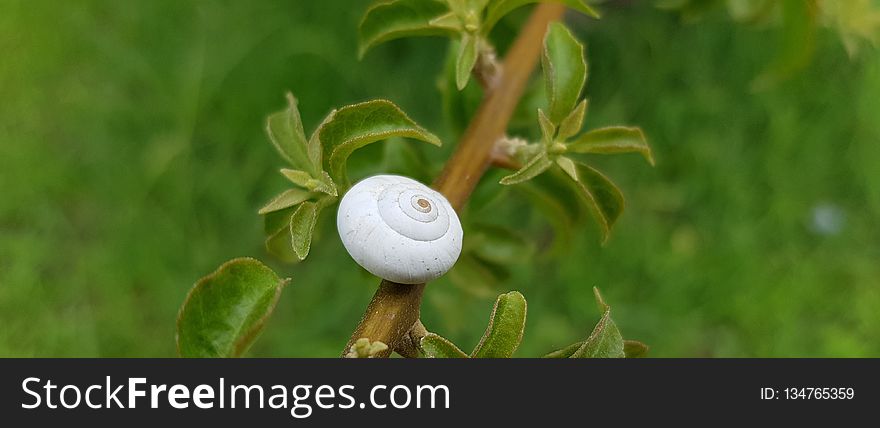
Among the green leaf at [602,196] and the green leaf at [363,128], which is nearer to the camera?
the green leaf at [363,128]

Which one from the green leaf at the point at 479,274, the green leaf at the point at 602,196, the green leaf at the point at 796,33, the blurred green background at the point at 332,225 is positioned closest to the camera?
the green leaf at the point at 602,196

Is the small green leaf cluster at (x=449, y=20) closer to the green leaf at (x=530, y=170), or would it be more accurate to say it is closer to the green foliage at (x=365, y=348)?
the green leaf at (x=530, y=170)

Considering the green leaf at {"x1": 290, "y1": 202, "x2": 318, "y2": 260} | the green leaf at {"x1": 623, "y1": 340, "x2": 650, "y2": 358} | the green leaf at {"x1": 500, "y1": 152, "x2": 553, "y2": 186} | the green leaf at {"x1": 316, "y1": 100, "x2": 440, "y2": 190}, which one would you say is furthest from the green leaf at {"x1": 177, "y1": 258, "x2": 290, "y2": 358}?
the green leaf at {"x1": 623, "y1": 340, "x2": 650, "y2": 358}

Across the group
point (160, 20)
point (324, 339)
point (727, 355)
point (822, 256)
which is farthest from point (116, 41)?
point (822, 256)

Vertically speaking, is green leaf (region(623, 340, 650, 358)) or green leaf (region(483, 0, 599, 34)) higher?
green leaf (region(483, 0, 599, 34))

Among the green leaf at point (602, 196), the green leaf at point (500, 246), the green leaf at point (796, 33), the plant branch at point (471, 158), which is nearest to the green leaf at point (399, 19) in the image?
the plant branch at point (471, 158)

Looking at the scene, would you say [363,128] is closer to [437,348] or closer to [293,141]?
[293,141]

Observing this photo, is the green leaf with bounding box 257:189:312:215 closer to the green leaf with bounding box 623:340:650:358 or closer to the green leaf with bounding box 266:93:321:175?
the green leaf with bounding box 266:93:321:175
